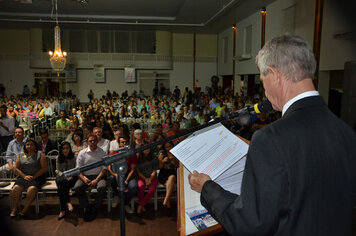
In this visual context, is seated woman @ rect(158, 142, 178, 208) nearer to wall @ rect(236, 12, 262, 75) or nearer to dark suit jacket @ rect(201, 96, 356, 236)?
dark suit jacket @ rect(201, 96, 356, 236)

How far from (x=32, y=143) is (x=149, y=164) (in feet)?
5.71

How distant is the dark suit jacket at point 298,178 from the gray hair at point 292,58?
3.7 inches

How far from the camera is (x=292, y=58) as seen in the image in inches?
35.0

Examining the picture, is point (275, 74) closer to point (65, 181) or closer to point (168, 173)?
point (168, 173)

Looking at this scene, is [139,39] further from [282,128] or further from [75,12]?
[282,128]

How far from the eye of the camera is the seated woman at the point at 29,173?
3.79 m

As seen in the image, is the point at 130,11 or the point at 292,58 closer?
the point at 292,58

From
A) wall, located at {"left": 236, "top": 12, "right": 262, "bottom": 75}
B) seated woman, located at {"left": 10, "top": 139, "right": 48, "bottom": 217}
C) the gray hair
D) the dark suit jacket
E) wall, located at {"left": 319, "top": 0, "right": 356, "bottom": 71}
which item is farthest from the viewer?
wall, located at {"left": 236, "top": 12, "right": 262, "bottom": 75}

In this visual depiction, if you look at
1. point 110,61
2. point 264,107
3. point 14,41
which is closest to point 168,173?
point 264,107

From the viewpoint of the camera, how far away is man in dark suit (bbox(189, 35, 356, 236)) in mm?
790

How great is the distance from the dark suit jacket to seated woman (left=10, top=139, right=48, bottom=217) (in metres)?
3.76

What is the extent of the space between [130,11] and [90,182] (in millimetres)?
12542

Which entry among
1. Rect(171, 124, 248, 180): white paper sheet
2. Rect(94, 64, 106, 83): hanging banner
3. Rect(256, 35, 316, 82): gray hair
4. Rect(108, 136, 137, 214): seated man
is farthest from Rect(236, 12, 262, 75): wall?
Rect(256, 35, 316, 82): gray hair

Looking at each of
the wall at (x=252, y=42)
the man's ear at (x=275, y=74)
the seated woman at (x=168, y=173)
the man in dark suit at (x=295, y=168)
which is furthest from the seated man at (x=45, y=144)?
the wall at (x=252, y=42)
